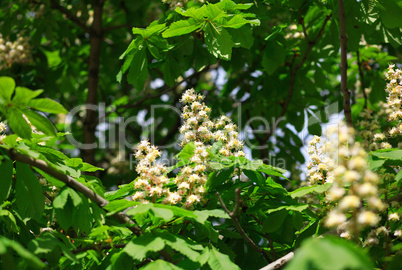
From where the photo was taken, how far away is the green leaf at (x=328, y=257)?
1.12m

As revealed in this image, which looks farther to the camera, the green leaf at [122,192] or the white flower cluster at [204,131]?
the white flower cluster at [204,131]

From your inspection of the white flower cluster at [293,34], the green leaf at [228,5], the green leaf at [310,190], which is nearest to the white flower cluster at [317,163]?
the green leaf at [310,190]

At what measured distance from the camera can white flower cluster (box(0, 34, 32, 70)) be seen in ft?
16.0

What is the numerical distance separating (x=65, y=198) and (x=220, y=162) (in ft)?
2.49

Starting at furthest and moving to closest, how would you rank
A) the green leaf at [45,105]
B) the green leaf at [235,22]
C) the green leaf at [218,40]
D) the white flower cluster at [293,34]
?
the white flower cluster at [293,34]
the green leaf at [218,40]
the green leaf at [235,22]
the green leaf at [45,105]

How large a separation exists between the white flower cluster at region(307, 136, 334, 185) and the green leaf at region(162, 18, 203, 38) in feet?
→ 3.20

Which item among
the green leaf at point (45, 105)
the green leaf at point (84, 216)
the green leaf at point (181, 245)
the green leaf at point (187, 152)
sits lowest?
the green leaf at point (181, 245)

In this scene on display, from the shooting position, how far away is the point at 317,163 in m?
2.48

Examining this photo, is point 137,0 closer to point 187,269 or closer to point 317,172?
point 317,172

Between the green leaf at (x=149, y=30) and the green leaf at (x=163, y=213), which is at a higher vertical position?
the green leaf at (x=149, y=30)

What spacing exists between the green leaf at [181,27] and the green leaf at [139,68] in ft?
0.91

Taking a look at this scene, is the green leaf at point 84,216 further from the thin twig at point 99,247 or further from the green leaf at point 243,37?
the green leaf at point 243,37

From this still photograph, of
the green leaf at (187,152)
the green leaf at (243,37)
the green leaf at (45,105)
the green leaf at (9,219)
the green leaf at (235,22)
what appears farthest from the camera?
the green leaf at (243,37)

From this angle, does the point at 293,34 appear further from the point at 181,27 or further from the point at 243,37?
the point at 181,27
